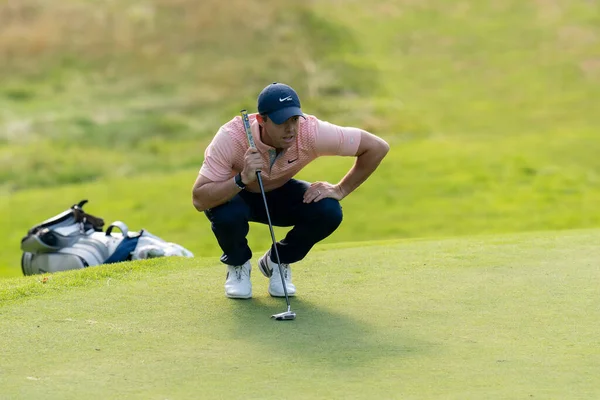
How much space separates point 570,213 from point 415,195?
231 centimetres

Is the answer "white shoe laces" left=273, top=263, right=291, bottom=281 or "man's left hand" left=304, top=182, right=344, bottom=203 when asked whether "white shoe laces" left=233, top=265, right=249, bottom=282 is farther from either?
"man's left hand" left=304, top=182, right=344, bottom=203

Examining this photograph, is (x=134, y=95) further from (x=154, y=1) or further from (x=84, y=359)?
(x=84, y=359)

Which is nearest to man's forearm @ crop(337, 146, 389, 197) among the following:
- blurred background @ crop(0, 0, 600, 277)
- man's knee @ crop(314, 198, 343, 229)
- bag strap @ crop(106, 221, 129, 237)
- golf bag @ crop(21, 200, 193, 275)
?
man's knee @ crop(314, 198, 343, 229)

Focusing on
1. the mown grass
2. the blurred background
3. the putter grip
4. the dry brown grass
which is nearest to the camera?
the mown grass

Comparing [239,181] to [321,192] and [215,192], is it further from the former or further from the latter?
[321,192]

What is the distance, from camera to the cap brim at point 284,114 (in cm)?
471

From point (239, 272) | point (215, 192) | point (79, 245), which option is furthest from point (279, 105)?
point (79, 245)

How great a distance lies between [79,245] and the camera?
6.86m

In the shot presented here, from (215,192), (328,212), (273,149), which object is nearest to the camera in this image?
(215,192)

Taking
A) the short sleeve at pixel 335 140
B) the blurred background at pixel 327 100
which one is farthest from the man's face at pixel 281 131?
the blurred background at pixel 327 100

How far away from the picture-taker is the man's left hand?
205 inches

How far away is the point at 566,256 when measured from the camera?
19.9 feet

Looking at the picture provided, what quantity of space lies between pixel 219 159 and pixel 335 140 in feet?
1.81

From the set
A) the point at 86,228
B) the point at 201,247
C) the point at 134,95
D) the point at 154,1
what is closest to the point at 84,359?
the point at 86,228
